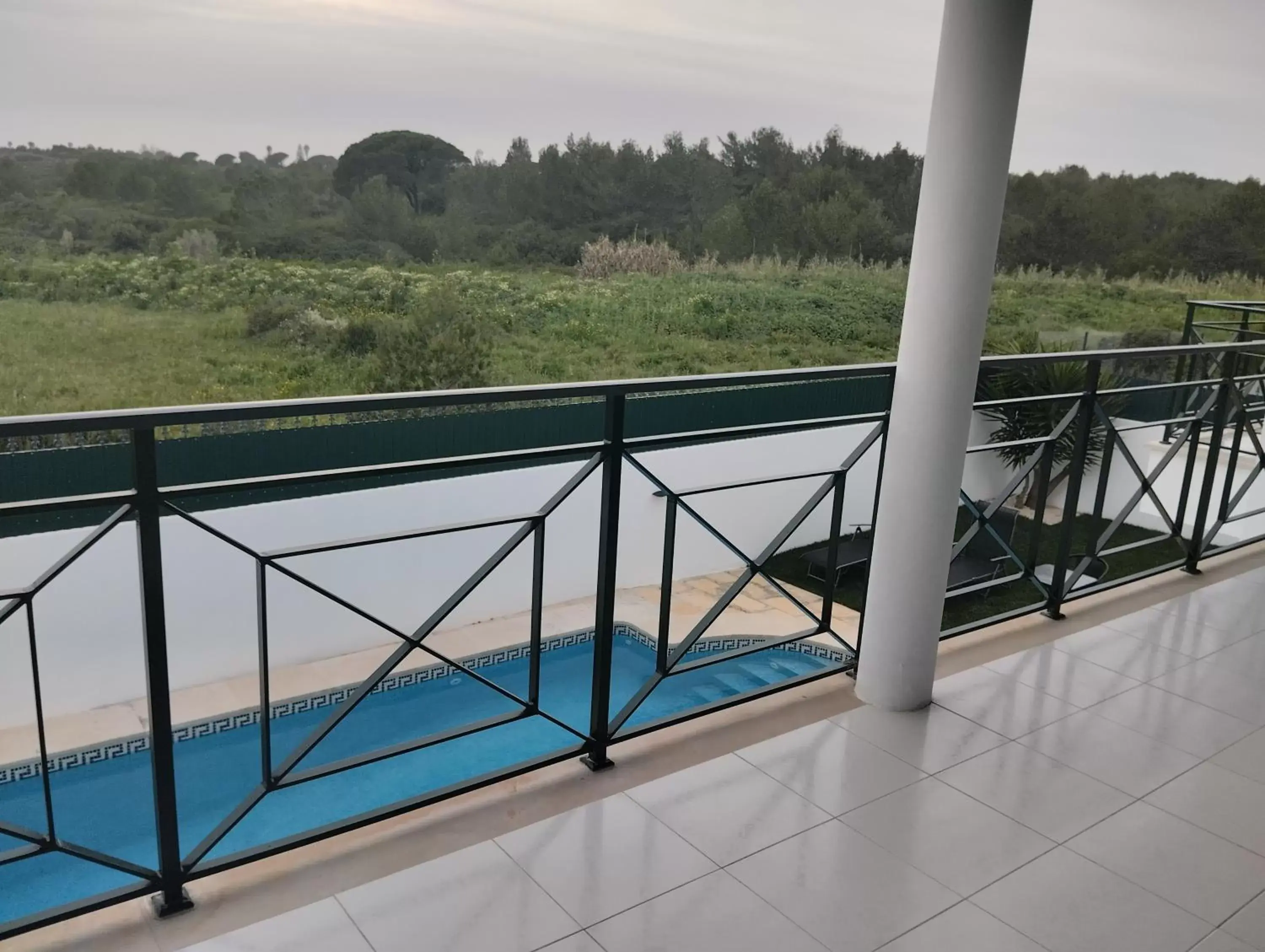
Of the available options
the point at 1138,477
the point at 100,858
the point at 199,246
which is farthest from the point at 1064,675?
the point at 199,246

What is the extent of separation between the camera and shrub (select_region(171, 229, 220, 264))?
548 inches

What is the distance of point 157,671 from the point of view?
1.58m

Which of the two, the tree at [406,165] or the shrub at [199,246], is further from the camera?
the tree at [406,165]

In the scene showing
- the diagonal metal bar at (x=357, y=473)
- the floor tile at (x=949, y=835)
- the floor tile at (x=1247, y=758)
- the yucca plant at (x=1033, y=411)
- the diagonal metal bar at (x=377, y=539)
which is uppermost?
the diagonal metal bar at (x=357, y=473)

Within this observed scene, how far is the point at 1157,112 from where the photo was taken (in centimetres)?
1355

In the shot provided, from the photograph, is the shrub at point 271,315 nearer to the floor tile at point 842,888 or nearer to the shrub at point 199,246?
the shrub at point 199,246

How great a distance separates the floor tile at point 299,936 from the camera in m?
1.57

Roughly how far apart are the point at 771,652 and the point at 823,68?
13.1 m

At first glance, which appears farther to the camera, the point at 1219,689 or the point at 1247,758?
the point at 1219,689

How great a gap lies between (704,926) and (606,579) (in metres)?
0.73

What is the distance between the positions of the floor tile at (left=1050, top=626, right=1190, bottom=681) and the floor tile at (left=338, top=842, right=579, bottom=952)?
1907 mm

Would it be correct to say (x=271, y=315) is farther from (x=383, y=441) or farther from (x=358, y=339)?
(x=383, y=441)

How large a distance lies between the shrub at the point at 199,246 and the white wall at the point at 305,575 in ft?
25.9

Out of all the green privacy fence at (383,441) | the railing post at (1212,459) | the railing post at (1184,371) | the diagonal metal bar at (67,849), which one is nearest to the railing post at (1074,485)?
the railing post at (1212,459)
